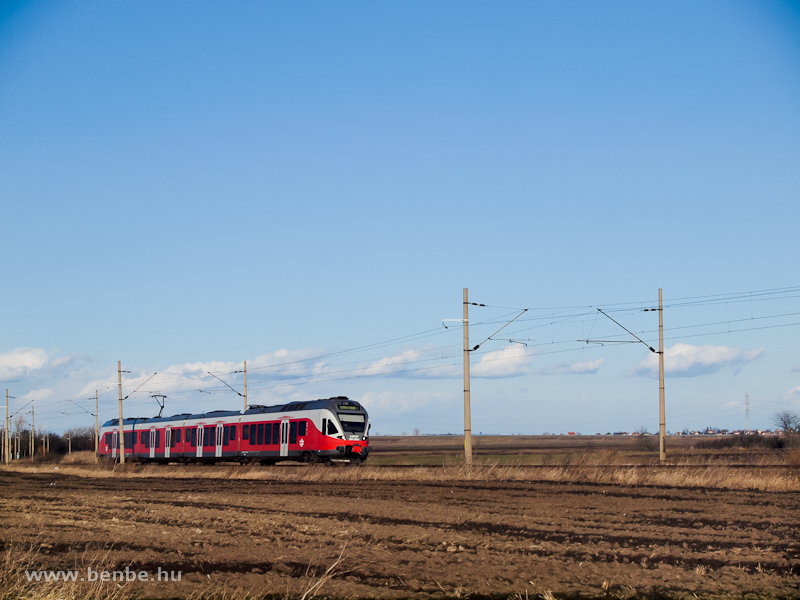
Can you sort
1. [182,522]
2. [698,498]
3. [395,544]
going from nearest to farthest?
1. [395,544]
2. [182,522]
3. [698,498]

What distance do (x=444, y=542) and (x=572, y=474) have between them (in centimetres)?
1513

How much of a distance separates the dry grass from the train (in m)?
3.69

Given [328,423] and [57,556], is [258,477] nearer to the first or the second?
[328,423]

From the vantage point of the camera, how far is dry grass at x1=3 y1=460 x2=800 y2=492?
23609 millimetres

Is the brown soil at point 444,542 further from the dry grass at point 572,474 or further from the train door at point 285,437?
the train door at point 285,437

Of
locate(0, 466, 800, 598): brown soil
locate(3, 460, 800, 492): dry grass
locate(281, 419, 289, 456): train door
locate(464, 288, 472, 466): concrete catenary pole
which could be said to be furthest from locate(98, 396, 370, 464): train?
locate(0, 466, 800, 598): brown soil

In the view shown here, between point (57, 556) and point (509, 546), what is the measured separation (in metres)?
7.32

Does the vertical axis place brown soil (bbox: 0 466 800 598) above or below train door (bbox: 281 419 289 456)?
above

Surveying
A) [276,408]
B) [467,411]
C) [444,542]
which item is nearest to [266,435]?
[276,408]

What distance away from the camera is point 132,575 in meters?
10.4

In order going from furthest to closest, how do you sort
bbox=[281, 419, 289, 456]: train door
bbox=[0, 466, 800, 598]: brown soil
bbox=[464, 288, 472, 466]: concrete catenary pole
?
1. bbox=[281, 419, 289, 456]: train door
2. bbox=[464, 288, 472, 466]: concrete catenary pole
3. bbox=[0, 466, 800, 598]: brown soil

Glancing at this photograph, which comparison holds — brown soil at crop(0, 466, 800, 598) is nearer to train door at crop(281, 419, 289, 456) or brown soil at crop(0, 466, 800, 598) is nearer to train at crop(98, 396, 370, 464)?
train at crop(98, 396, 370, 464)

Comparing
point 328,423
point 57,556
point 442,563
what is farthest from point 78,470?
point 442,563

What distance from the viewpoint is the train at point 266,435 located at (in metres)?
41.2
